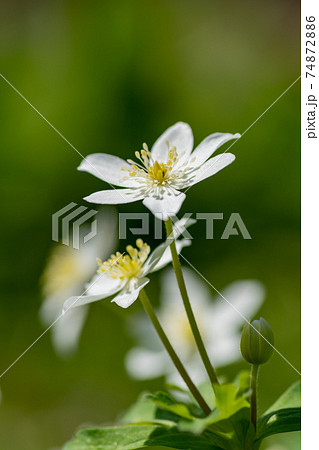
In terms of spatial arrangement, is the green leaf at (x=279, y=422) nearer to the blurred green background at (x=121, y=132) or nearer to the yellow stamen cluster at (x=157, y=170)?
the yellow stamen cluster at (x=157, y=170)

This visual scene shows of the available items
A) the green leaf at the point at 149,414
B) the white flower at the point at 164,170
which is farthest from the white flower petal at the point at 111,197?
the green leaf at the point at 149,414

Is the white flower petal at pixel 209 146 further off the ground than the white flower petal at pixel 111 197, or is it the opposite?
the white flower petal at pixel 209 146

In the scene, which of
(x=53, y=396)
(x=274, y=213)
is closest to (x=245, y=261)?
(x=274, y=213)

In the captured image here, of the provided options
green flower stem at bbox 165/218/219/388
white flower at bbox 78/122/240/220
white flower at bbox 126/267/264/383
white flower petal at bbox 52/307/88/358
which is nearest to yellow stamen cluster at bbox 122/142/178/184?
white flower at bbox 78/122/240/220

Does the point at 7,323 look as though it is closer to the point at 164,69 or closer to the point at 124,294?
the point at 164,69

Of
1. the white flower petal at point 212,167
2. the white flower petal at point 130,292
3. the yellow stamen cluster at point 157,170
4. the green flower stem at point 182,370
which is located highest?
the yellow stamen cluster at point 157,170

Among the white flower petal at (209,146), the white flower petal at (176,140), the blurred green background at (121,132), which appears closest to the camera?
the white flower petal at (209,146)
